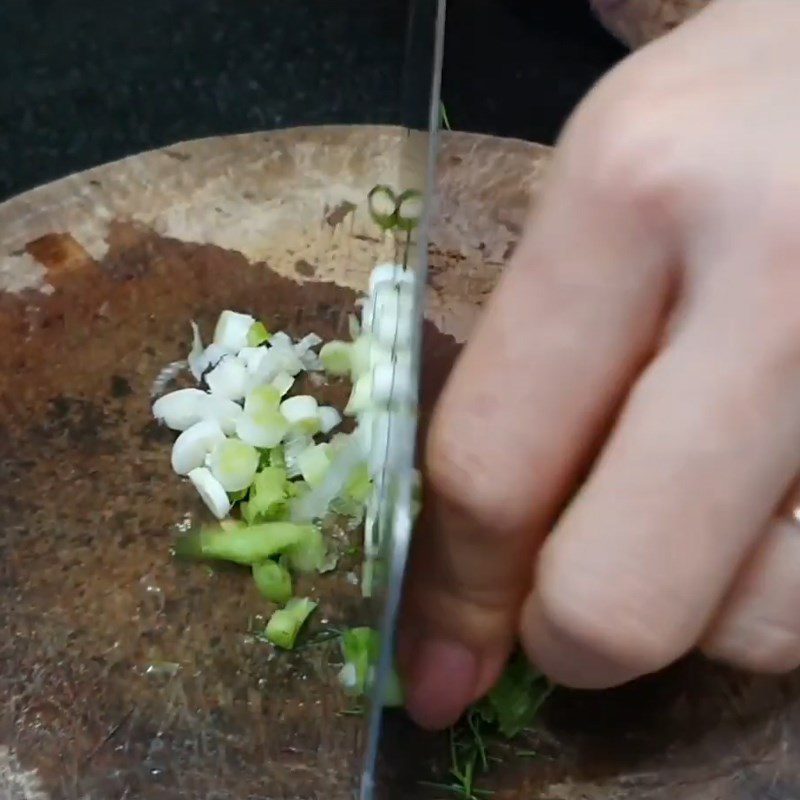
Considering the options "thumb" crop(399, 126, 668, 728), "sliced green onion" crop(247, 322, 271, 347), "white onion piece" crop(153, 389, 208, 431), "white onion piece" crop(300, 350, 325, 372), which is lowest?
"white onion piece" crop(153, 389, 208, 431)

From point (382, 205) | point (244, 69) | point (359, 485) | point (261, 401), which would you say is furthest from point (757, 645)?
point (244, 69)

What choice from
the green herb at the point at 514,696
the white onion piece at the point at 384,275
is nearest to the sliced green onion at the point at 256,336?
the white onion piece at the point at 384,275

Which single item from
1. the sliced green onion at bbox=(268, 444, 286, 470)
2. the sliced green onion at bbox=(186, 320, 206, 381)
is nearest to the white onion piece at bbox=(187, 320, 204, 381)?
the sliced green onion at bbox=(186, 320, 206, 381)

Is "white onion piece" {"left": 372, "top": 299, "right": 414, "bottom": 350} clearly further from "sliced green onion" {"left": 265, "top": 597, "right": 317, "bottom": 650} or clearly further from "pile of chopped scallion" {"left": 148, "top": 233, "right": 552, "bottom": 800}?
"sliced green onion" {"left": 265, "top": 597, "right": 317, "bottom": 650}

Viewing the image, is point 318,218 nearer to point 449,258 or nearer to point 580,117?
point 449,258

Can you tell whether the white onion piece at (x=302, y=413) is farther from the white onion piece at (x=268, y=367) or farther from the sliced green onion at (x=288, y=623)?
the sliced green onion at (x=288, y=623)

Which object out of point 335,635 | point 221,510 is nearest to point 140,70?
point 221,510
